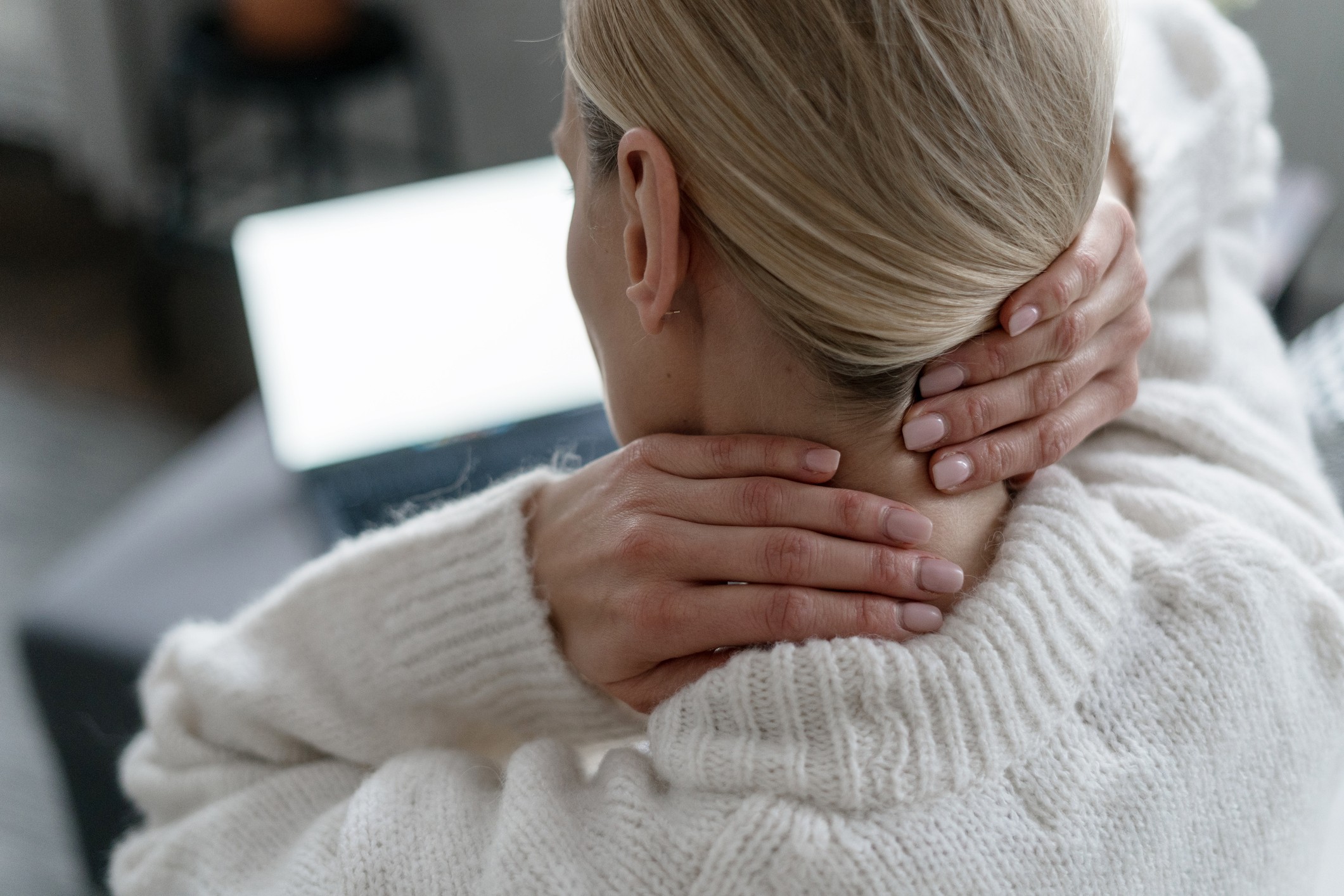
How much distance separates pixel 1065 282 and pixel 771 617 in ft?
0.82

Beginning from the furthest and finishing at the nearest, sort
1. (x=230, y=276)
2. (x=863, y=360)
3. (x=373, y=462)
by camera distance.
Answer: (x=230, y=276)
(x=373, y=462)
(x=863, y=360)

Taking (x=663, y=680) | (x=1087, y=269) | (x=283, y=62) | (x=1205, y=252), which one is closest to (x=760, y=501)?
(x=663, y=680)

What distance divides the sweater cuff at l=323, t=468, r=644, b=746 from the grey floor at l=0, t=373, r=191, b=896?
102 cm

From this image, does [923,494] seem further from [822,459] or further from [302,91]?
[302,91]

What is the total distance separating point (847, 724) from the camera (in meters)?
0.54

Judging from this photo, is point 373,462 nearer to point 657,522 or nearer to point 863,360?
point 657,522

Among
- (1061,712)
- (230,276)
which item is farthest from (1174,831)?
(230,276)

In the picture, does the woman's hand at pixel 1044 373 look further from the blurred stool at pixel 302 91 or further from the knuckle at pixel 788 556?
the blurred stool at pixel 302 91

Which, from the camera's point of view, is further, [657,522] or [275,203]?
[275,203]

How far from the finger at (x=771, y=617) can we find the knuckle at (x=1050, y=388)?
16 cm

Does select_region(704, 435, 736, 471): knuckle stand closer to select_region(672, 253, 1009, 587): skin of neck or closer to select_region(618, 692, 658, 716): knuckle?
select_region(672, 253, 1009, 587): skin of neck

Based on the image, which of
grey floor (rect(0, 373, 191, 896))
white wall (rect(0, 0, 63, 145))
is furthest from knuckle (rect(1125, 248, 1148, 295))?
white wall (rect(0, 0, 63, 145))

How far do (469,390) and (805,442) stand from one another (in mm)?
860

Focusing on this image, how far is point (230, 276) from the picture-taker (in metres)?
2.65
